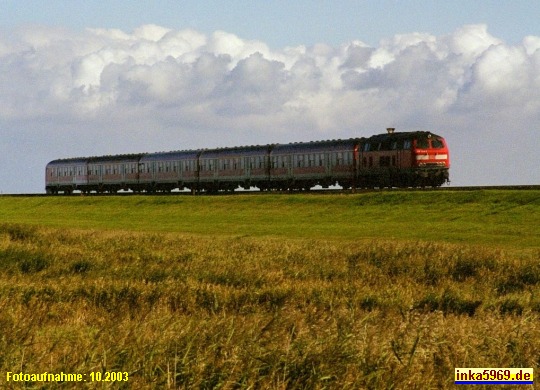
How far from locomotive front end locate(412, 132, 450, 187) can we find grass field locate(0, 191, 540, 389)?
6.58 meters

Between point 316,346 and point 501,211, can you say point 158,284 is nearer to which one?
point 316,346

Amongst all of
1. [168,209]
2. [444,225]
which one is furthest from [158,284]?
[168,209]

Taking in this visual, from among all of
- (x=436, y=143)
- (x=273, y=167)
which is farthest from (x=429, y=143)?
(x=273, y=167)

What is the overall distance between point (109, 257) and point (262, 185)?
3999cm

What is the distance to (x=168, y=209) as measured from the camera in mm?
53000

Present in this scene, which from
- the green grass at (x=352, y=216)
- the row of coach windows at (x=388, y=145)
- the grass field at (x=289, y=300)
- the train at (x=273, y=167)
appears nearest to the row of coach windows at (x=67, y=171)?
the train at (x=273, y=167)

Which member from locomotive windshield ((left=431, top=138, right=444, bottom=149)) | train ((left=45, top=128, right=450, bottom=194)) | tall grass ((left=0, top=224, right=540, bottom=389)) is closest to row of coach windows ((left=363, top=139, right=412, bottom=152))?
train ((left=45, top=128, right=450, bottom=194))

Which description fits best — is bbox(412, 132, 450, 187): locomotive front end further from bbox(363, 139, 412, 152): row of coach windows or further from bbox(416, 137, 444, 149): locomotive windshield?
bbox(363, 139, 412, 152): row of coach windows

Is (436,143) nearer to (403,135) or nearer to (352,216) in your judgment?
(403,135)

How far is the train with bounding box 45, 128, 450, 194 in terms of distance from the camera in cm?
4900

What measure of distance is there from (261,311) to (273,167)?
156ft

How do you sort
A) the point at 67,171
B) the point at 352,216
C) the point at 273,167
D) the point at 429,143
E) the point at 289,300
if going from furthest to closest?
Answer: the point at 67,171 < the point at 273,167 < the point at 429,143 < the point at 352,216 < the point at 289,300

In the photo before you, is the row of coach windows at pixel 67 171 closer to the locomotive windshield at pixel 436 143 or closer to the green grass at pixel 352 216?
the green grass at pixel 352 216

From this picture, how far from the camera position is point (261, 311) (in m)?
12.3
